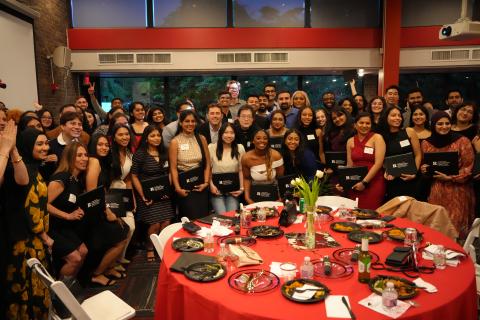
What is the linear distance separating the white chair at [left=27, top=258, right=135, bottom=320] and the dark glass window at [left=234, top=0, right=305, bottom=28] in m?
7.06

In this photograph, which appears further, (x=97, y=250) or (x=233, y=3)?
(x=233, y=3)

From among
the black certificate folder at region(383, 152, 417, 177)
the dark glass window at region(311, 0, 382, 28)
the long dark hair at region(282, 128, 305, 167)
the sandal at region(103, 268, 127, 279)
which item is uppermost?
the dark glass window at region(311, 0, 382, 28)

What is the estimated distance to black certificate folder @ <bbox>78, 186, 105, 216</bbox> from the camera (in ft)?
11.6

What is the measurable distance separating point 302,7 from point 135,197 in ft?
20.3

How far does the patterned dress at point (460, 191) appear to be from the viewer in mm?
4246

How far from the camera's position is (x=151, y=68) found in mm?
8141

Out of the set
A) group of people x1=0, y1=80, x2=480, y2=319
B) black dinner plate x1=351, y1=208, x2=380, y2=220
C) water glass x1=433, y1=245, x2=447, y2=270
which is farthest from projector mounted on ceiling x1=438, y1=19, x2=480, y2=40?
water glass x1=433, y1=245, x2=447, y2=270

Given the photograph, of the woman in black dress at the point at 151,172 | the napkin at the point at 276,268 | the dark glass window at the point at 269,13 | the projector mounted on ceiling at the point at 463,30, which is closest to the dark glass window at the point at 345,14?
the dark glass window at the point at 269,13

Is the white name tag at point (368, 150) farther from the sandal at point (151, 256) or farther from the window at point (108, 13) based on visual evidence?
the window at point (108, 13)

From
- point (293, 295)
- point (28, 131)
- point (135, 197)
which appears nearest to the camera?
point (293, 295)

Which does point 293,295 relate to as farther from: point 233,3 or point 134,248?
point 233,3

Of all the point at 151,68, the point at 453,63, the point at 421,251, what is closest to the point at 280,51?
the point at 151,68

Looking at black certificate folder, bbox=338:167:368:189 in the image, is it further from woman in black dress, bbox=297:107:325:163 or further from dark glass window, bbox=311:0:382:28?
dark glass window, bbox=311:0:382:28

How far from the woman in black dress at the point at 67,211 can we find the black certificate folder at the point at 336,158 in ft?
9.18
